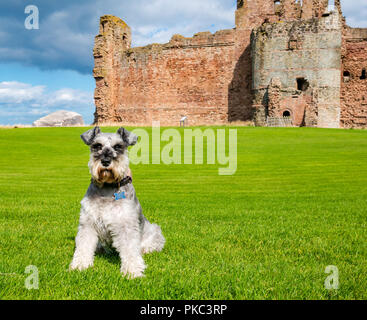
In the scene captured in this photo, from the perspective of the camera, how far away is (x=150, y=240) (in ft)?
15.4

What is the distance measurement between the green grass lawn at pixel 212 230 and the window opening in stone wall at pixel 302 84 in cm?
1882

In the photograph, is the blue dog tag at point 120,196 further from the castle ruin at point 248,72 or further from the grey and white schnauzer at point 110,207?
the castle ruin at point 248,72

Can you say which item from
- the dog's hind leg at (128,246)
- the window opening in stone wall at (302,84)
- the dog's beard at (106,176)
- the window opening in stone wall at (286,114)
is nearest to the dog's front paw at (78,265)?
the dog's hind leg at (128,246)

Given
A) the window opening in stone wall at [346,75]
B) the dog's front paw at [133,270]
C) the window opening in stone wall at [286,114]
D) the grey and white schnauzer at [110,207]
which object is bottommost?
the dog's front paw at [133,270]

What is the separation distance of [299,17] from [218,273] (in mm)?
39187

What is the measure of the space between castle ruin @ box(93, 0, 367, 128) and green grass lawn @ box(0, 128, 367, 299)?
19082mm

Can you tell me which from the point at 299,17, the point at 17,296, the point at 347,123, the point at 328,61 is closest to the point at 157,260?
the point at 17,296

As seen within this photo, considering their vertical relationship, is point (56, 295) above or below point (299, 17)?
below

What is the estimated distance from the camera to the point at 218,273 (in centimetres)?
387

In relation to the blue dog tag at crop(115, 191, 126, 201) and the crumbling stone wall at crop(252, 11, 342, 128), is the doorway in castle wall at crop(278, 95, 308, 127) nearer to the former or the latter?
the crumbling stone wall at crop(252, 11, 342, 128)

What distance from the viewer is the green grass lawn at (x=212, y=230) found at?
11.5 feet

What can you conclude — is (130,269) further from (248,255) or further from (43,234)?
(43,234)

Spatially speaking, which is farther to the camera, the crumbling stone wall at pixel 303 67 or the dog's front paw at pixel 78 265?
the crumbling stone wall at pixel 303 67

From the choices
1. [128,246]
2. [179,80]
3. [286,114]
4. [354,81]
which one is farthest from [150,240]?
[179,80]
